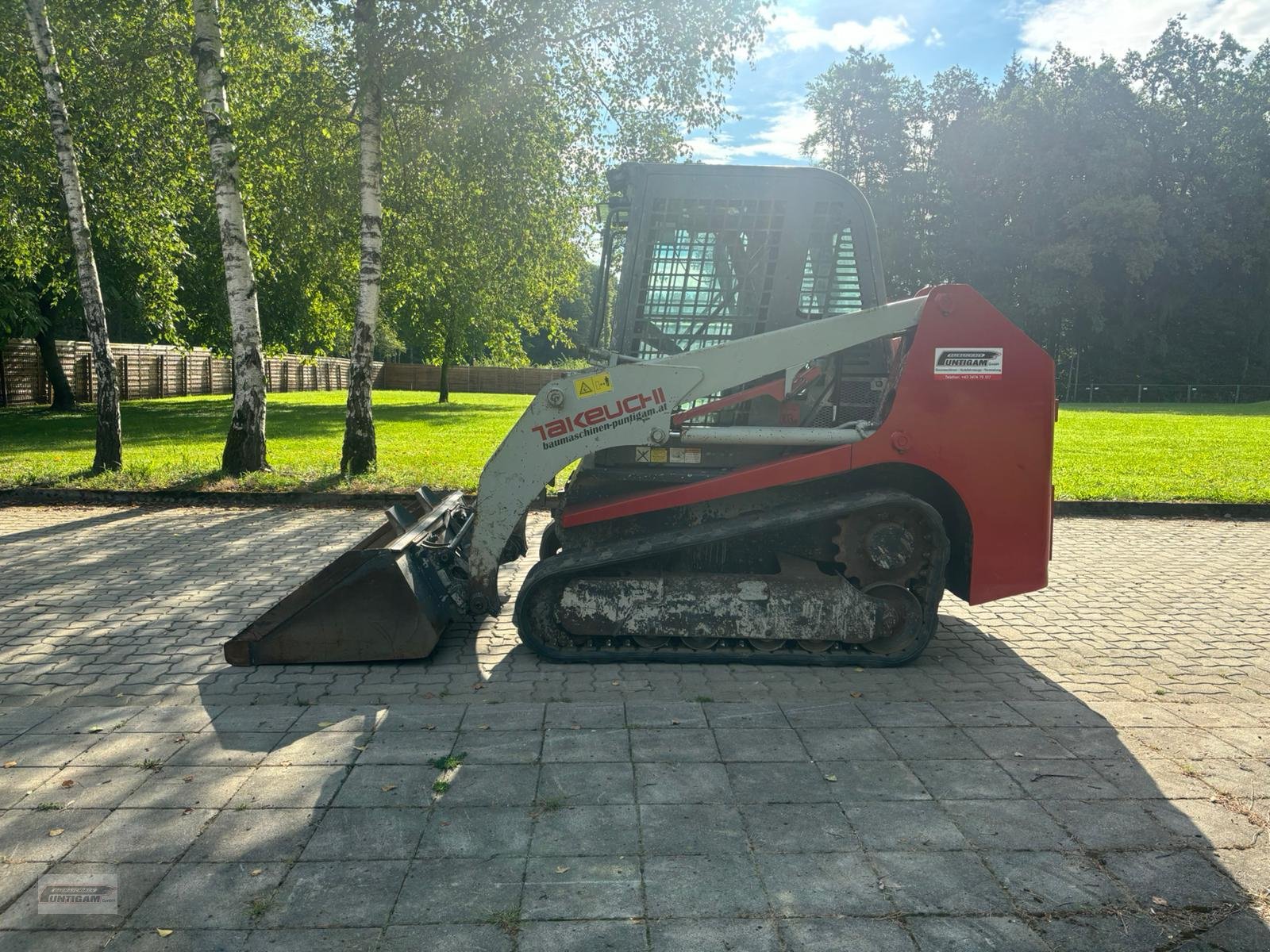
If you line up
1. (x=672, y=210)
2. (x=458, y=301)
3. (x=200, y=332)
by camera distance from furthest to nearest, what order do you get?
(x=200, y=332), (x=458, y=301), (x=672, y=210)

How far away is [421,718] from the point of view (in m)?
4.59

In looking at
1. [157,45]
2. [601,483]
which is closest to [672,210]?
[601,483]

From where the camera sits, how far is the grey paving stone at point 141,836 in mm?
3268

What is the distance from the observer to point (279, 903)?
300 cm

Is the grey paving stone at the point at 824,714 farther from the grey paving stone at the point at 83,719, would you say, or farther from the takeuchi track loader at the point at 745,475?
the grey paving stone at the point at 83,719

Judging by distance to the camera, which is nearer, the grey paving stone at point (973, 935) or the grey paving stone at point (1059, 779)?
the grey paving stone at point (973, 935)

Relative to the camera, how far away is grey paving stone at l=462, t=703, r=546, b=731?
449 cm

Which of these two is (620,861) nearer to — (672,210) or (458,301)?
(672,210)

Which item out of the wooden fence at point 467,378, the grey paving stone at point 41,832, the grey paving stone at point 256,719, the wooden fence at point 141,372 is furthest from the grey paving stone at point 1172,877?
the wooden fence at point 467,378

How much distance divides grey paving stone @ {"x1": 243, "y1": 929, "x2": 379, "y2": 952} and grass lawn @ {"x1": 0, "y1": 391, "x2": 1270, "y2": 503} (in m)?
9.33

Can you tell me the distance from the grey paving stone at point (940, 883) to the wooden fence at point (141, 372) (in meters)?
26.0

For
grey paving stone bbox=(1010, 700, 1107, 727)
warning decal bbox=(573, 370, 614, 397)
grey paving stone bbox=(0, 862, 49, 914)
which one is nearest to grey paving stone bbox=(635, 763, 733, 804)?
grey paving stone bbox=(1010, 700, 1107, 727)

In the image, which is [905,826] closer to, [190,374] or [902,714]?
[902,714]

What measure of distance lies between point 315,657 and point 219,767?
139 centimetres
